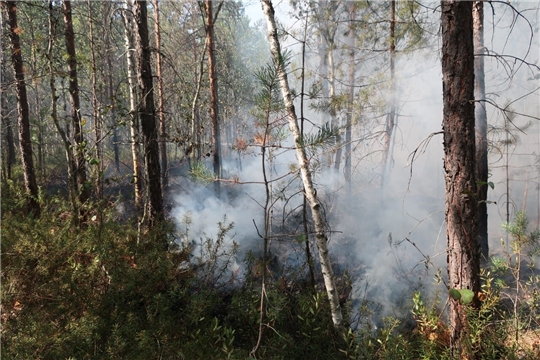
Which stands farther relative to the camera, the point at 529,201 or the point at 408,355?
the point at 529,201

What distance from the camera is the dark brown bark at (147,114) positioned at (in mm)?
5668

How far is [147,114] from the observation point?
19.0ft

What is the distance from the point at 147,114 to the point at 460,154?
16.5ft

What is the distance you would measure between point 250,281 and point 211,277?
65 centimetres

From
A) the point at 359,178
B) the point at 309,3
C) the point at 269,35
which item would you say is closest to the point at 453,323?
the point at 269,35

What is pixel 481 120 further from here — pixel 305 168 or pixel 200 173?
pixel 200 173

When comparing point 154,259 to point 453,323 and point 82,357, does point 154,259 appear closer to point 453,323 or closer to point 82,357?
point 82,357

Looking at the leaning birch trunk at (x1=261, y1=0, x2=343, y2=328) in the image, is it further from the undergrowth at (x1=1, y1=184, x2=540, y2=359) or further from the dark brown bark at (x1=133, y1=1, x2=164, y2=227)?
the dark brown bark at (x1=133, y1=1, x2=164, y2=227)

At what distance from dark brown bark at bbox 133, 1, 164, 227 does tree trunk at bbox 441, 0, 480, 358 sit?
4.75 m

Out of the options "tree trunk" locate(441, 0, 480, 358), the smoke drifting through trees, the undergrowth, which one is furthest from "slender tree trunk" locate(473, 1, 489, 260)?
"tree trunk" locate(441, 0, 480, 358)

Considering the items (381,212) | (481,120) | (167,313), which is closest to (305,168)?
(167,313)

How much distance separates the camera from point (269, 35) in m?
3.72

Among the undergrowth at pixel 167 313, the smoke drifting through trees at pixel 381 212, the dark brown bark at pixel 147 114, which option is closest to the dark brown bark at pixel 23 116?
the undergrowth at pixel 167 313

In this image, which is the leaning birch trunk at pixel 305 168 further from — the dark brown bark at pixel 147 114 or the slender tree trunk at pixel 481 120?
the slender tree trunk at pixel 481 120
